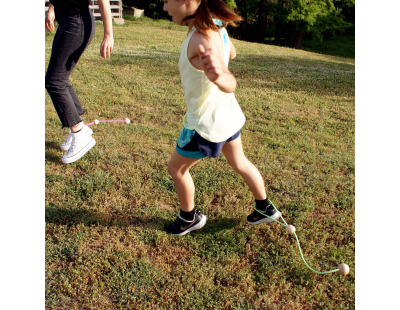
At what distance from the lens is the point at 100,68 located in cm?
731

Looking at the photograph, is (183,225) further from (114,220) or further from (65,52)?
(65,52)

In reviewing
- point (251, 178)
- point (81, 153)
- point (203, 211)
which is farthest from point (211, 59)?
point (81, 153)

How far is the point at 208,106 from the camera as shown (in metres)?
2.04

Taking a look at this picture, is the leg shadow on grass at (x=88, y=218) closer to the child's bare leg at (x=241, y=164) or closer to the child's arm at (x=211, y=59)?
the child's bare leg at (x=241, y=164)

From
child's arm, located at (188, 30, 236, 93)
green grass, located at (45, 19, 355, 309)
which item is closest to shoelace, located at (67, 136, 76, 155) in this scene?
green grass, located at (45, 19, 355, 309)

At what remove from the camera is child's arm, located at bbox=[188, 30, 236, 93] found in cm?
161

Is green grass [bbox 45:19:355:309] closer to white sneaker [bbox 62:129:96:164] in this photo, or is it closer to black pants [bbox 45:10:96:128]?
white sneaker [bbox 62:129:96:164]

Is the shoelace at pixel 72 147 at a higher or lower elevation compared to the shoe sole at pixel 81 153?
higher

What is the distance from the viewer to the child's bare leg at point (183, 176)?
2.26 meters

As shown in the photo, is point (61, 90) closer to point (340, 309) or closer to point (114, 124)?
point (114, 124)

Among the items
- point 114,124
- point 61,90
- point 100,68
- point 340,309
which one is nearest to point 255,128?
point 114,124

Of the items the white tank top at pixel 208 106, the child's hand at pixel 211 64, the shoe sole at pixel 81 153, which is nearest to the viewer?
the child's hand at pixel 211 64

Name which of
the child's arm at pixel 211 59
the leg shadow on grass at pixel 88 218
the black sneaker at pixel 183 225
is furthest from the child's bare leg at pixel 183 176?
the child's arm at pixel 211 59

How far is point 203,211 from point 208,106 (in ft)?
3.62
